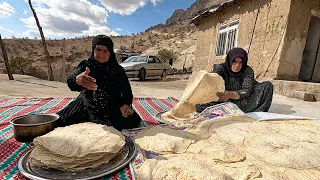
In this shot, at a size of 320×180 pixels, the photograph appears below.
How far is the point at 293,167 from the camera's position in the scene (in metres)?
1.34

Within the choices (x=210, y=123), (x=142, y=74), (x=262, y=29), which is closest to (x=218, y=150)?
(x=210, y=123)

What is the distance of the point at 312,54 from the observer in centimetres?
591

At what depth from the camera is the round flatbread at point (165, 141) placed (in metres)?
1.62

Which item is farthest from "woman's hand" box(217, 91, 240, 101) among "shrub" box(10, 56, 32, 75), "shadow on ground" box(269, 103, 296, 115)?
"shrub" box(10, 56, 32, 75)

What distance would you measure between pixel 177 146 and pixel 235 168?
0.46 metres

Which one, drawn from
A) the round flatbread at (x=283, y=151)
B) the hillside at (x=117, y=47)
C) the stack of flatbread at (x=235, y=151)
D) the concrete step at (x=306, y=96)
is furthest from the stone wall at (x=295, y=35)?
the hillside at (x=117, y=47)

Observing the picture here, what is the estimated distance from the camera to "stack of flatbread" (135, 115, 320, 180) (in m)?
1.23

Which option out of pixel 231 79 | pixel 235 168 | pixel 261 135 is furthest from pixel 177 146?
pixel 231 79

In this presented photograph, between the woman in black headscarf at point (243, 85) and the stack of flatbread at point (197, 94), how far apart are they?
0.12 metres

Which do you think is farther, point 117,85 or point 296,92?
point 296,92

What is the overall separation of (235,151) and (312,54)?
19.5 ft

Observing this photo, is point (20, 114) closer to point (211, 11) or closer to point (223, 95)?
point (223, 95)

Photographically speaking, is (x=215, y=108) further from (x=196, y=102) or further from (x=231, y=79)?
(x=231, y=79)

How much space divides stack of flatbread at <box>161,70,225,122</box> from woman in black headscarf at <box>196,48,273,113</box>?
0.12 metres
